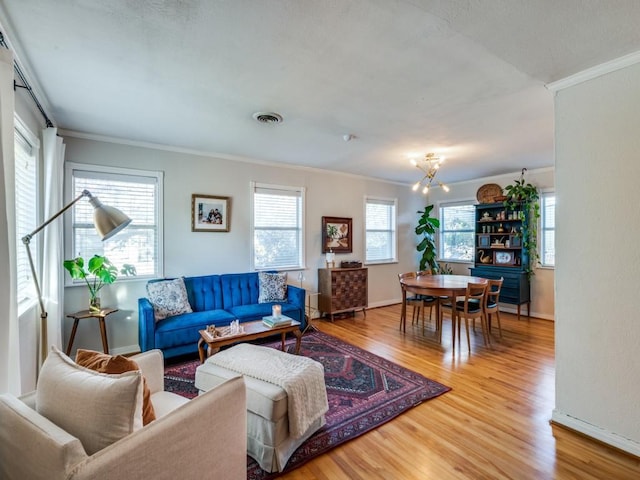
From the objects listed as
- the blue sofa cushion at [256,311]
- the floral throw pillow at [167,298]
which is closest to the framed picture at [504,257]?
the blue sofa cushion at [256,311]

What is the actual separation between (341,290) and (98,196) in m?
3.58

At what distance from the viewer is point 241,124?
321 centimetres

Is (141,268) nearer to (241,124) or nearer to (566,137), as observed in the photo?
(241,124)

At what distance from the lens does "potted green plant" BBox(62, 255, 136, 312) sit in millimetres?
3039

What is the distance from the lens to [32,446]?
3.34ft

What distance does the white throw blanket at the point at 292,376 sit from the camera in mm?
1892

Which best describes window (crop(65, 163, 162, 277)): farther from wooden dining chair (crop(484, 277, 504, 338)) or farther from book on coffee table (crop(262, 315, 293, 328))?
wooden dining chair (crop(484, 277, 504, 338))

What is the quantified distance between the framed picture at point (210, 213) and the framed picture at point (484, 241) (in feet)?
14.9

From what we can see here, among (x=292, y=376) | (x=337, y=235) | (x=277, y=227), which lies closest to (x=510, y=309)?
(x=337, y=235)

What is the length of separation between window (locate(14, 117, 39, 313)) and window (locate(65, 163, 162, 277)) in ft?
2.45

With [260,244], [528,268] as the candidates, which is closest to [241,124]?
[260,244]

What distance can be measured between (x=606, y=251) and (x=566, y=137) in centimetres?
83

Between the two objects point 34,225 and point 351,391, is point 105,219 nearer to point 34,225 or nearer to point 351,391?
point 34,225

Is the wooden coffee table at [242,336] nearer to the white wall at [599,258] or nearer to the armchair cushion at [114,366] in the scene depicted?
the armchair cushion at [114,366]
